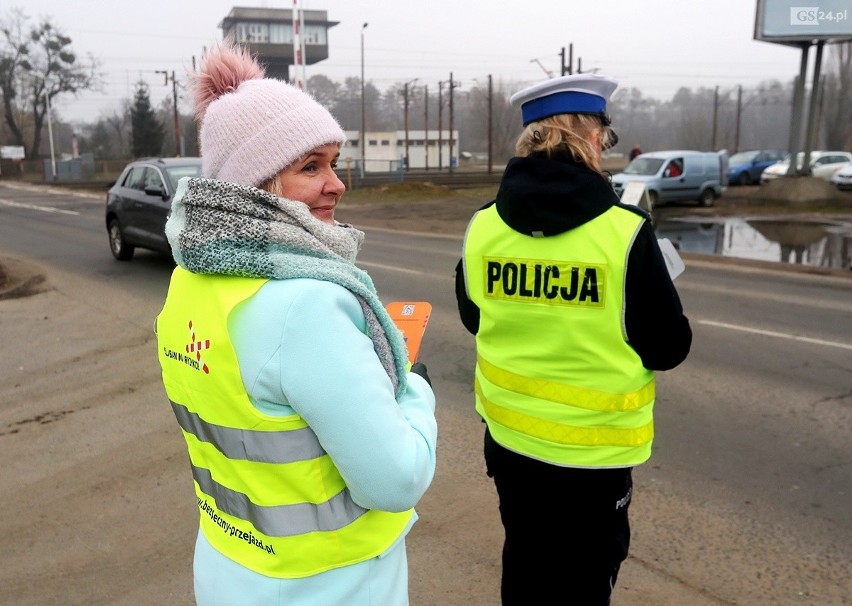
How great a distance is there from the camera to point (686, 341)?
208 cm

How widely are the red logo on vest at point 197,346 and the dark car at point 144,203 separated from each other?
406 inches

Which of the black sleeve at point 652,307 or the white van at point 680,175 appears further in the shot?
the white van at point 680,175

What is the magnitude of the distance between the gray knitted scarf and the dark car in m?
10.4

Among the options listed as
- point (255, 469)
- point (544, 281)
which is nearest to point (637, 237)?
point (544, 281)

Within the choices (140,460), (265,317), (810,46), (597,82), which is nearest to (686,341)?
(597,82)

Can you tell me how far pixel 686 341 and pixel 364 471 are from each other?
1109mm

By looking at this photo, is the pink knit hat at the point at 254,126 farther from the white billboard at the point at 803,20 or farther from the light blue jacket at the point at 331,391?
the white billboard at the point at 803,20

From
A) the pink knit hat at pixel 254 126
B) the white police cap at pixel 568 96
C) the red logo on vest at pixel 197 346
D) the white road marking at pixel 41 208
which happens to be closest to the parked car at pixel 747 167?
the white road marking at pixel 41 208

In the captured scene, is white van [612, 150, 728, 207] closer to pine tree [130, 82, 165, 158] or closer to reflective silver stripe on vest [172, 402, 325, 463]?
reflective silver stripe on vest [172, 402, 325, 463]

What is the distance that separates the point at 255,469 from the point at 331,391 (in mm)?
271

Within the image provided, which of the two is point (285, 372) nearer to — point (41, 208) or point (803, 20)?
point (803, 20)

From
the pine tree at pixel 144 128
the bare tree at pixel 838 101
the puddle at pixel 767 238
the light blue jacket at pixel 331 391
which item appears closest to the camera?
the light blue jacket at pixel 331 391

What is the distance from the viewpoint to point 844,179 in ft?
93.0

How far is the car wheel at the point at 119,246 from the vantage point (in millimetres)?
13031
